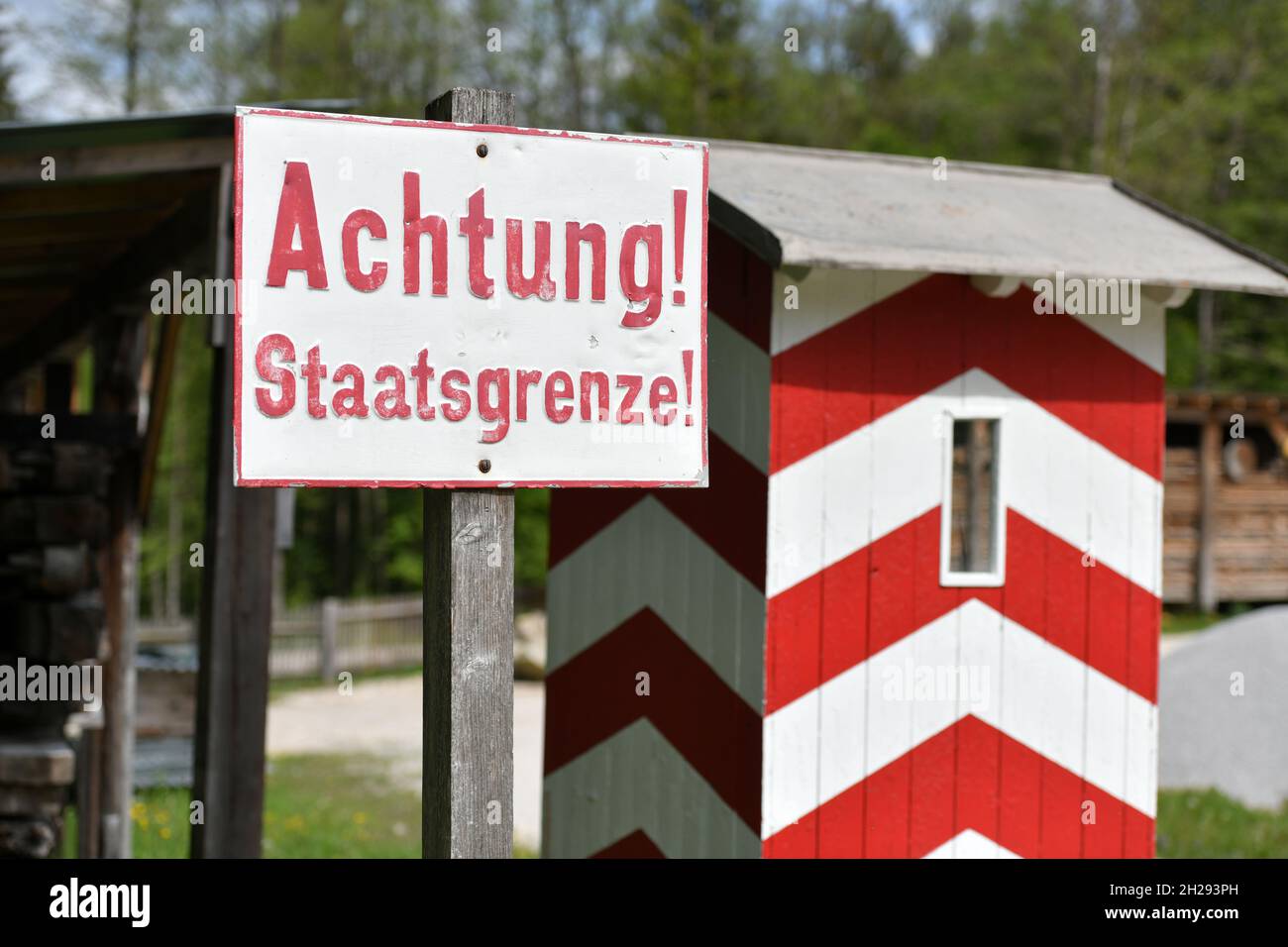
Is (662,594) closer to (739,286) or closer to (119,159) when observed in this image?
(739,286)

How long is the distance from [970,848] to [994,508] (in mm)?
1012

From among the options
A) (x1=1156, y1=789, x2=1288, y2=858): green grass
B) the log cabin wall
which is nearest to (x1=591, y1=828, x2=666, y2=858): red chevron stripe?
(x1=1156, y1=789, x2=1288, y2=858): green grass

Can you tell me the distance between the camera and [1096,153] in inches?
1029

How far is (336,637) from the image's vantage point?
773 inches

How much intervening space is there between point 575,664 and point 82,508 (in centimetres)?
315

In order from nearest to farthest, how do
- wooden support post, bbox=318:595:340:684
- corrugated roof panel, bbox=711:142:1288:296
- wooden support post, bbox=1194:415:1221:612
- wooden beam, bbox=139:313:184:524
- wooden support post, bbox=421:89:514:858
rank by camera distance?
wooden support post, bbox=421:89:514:858, corrugated roof panel, bbox=711:142:1288:296, wooden beam, bbox=139:313:184:524, wooden support post, bbox=318:595:340:684, wooden support post, bbox=1194:415:1221:612

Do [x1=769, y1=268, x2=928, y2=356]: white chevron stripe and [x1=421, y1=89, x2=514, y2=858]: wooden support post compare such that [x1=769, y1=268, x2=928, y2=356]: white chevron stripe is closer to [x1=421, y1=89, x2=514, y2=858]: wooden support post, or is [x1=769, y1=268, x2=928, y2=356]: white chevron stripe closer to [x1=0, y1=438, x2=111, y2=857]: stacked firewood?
[x1=421, y1=89, x2=514, y2=858]: wooden support post

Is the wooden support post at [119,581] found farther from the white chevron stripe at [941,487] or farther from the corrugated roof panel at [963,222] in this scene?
the white chevron stripe at [941,487]

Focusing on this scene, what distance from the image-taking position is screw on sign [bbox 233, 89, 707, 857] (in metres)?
2.69

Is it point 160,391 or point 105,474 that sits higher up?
point 160,391

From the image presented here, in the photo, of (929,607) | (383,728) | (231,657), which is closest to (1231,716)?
(929,607)

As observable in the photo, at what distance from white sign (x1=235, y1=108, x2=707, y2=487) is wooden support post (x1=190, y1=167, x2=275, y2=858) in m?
2.69

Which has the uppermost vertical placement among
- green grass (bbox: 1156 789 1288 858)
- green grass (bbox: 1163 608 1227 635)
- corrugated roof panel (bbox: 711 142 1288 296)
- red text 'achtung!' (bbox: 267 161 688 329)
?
corrugated roof panel (bbox: 711 142 1288 296)

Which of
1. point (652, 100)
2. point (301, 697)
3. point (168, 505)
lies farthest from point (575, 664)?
point (652, 100)
